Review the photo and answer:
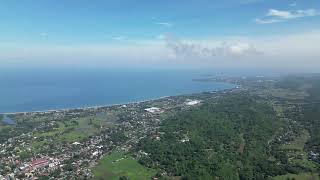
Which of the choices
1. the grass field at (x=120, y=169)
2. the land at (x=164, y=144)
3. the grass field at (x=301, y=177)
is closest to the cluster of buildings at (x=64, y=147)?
the land at (x=164, y=144)

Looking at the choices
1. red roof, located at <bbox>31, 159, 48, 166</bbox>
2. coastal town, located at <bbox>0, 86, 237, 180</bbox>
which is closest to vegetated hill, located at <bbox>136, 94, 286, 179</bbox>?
coastal town, located at <bbox>0, 86, 237, 180</bbox>

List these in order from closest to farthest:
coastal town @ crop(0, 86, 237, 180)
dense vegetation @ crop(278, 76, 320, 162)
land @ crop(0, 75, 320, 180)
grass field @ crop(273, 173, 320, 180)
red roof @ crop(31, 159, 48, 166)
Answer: grass field @ crop(273, 173, 320, 180)
land @ crop(0, 75, 320, 180)
coastal town @ crop(0, 86, 237, 180)
red roof @ crop(31, 159, 48, 166)
dense vegetation @ crop(278, 76, 320, 162)

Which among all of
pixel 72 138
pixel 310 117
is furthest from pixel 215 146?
pixel 310 117

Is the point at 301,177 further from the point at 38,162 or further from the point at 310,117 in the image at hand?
the point at 310,117

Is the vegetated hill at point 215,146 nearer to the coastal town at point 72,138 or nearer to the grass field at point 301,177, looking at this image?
the grass field at point 301,177

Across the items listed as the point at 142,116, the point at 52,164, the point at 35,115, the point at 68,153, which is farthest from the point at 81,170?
the point at 35,115

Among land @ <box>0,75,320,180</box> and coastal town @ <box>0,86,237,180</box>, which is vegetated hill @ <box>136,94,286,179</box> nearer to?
land @ <box>0,75,320,180</box>
